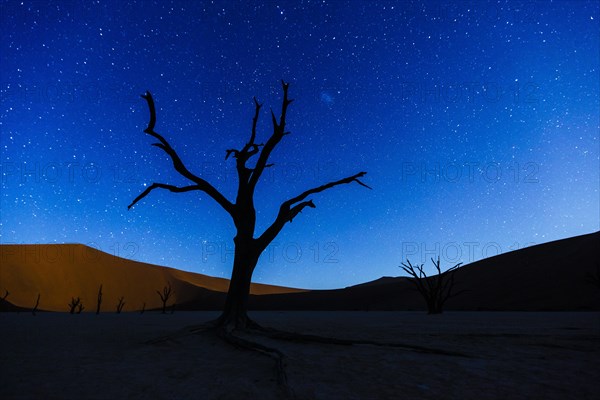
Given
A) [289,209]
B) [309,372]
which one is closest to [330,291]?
[289,209]

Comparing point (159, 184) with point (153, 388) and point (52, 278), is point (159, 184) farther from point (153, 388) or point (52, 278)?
point (52, 278)

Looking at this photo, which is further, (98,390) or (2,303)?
(2,303)

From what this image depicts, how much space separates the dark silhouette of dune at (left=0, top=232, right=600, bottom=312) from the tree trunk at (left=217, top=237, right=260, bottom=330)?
3070cm

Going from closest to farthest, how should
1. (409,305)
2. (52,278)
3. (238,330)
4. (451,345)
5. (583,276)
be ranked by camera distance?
(451,345), (238,330), (583,276), (409,305), (52,278)

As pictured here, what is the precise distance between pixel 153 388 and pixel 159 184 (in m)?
7.02

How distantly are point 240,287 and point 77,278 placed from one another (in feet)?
227

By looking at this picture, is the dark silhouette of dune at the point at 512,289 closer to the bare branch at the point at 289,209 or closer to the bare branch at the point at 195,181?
the bare branch at the point at 289,209

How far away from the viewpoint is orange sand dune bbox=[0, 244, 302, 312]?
2304 inches

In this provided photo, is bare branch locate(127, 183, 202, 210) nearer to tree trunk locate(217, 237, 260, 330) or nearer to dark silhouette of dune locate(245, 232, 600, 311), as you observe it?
tree trunk locate(217, 237, 260, 330)

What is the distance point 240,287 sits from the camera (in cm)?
921

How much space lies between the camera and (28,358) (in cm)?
529

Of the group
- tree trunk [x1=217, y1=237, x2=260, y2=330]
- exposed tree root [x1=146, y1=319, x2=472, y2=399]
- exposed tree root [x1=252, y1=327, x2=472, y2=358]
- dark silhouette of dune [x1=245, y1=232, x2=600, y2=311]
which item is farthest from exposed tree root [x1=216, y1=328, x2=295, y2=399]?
dark silhouette of dune [x1=245, y1=232, x2=600, y2=311]

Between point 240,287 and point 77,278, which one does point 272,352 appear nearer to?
point 240,287

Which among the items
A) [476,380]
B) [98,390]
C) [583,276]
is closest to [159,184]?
[98,390]
